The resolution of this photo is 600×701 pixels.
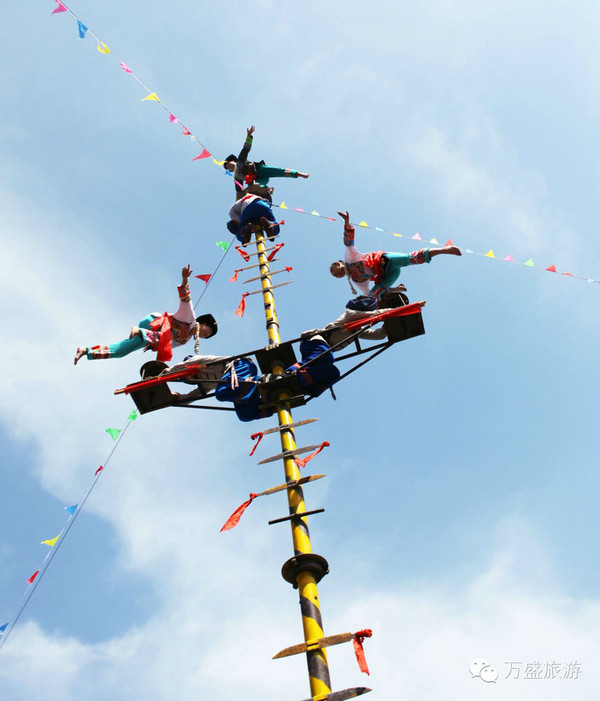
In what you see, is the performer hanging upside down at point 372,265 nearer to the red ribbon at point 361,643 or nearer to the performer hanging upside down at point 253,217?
the performer hanging upside down at point 253,217

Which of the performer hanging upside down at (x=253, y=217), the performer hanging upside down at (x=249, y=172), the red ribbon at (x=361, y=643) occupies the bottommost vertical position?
the red ribbon at (x=361, y=643)

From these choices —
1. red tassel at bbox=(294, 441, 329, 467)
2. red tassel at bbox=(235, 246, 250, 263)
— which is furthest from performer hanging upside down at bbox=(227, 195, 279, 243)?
red tassel at bbox=(294, 441, 329, 467)

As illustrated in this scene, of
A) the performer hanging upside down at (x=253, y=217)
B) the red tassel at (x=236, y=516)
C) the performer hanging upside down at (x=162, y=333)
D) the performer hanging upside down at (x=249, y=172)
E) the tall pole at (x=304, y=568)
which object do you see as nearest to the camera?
the tall pole at (x=304, y=568)

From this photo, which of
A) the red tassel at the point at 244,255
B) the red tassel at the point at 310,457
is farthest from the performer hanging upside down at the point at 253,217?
the red tassel at the point at 310,457

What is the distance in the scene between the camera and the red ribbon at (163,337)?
724 cm

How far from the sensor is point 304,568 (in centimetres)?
485

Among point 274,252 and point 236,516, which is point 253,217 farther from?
point 236,516

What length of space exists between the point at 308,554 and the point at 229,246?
20.6ft

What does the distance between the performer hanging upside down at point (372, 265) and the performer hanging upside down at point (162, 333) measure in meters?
1.97

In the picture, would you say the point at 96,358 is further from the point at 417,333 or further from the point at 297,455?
the point at 417,333

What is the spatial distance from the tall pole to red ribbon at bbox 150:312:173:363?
5.00 feet

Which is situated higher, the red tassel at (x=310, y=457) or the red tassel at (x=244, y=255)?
the red tassel at (x=244, y=255)

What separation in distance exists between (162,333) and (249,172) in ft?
16.1

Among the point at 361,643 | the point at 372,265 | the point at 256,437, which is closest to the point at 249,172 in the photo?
the point at 372,265
